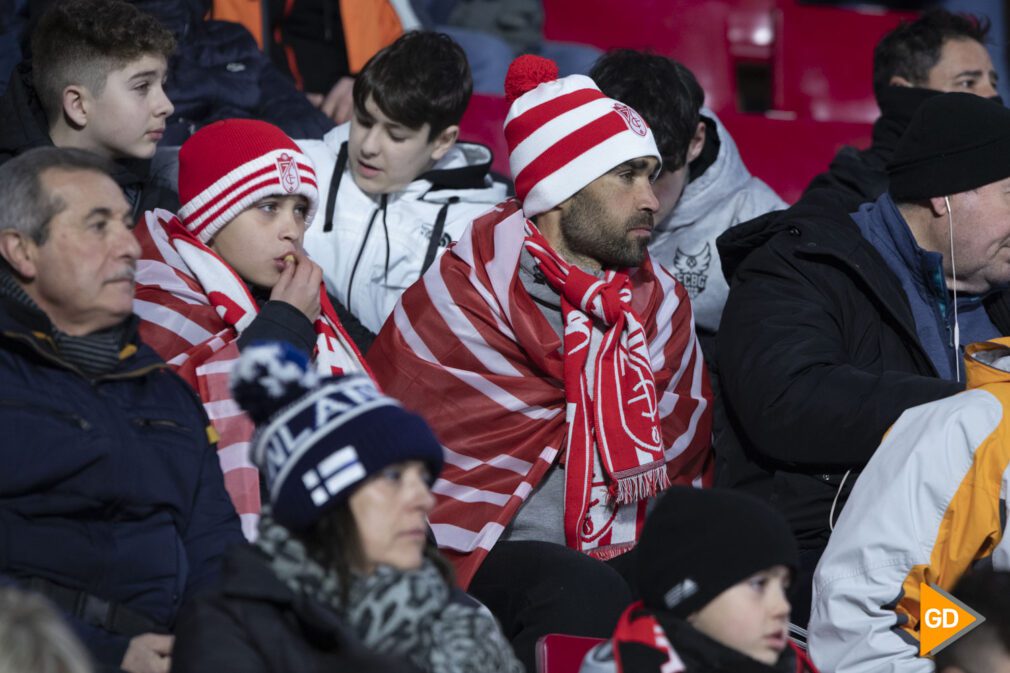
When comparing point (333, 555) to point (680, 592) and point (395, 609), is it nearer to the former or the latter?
point (395, 609)

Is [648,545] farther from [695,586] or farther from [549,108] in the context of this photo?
[549,108]

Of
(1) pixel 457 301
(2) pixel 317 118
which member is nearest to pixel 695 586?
(1) pixel 457 301

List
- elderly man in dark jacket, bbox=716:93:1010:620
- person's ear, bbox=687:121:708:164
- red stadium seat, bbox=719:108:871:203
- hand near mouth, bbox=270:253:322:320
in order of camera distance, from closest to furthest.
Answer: hand near mouth, bbox=270:253:322:320 < elderly man in dark jacket, bbox=716:93:1010:620 < person's ear, bbox=687:121:708:164 < red stadium seat, bbox=719:108:871:203

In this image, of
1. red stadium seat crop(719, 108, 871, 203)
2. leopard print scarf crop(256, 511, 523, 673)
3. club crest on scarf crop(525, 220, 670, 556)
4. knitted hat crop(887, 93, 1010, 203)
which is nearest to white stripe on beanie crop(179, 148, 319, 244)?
club crest on scarf crop(525, 220, 670, 556)

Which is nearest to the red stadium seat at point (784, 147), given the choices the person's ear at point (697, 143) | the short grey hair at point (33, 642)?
the person's ear at point (697, 143)

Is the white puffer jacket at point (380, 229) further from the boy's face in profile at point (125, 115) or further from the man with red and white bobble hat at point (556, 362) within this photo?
the boy's face in profile at point (125, 115)

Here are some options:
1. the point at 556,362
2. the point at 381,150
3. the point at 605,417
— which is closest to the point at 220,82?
the point at 381,150

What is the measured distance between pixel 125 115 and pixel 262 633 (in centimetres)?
217

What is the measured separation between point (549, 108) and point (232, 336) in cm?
122

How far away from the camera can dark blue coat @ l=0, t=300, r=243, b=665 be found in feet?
9.32

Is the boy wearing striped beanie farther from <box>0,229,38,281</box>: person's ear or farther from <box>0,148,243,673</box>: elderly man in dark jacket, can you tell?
<box>0,229,38,281</box>: person's ear

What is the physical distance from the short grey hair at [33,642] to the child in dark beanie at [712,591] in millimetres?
940

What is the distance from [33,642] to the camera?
2.15m

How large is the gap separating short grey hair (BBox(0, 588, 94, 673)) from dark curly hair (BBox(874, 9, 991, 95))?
4.08 meters
